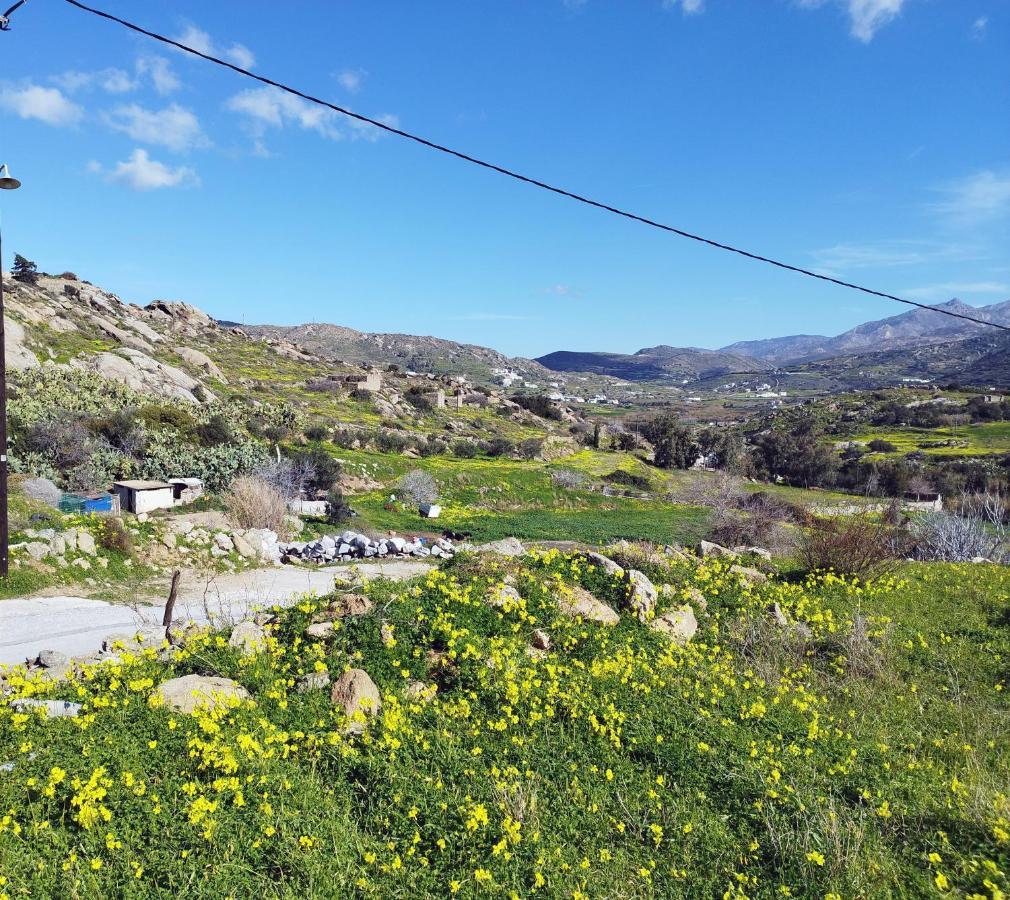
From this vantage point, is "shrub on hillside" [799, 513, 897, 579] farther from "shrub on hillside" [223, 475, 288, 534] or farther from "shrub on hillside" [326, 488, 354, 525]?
"shrub on hillside" [326, 488, 354, 525]

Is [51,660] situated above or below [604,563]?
below

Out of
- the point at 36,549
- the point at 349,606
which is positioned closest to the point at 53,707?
the point at 349,606

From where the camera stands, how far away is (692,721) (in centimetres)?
653

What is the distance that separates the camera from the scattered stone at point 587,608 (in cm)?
871

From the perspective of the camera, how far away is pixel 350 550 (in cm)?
2053

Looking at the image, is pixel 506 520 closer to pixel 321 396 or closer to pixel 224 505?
pixel 224 505

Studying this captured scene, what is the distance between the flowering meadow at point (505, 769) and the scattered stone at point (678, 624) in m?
0.25

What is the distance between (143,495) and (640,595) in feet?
62.7

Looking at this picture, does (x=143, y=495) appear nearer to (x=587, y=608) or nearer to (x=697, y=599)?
(x=587, y=608)

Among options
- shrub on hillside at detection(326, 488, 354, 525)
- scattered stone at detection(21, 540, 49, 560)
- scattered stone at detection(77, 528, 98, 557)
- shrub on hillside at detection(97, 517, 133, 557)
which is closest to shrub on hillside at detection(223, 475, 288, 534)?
shrub on hillside at detection(326, 488, 354, 525)

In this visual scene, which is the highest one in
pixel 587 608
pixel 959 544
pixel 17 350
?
pixel 17 350

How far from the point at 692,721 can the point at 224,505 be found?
67.5ft

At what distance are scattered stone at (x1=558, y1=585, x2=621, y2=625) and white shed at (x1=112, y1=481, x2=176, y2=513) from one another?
1846cm

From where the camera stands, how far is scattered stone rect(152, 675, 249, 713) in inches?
226
